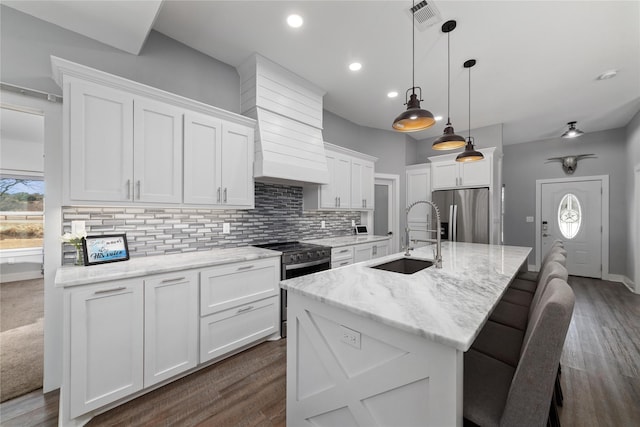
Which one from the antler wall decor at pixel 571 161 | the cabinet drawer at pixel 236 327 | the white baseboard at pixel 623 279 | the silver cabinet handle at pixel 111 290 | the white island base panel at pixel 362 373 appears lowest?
the white baseboard at pixel 623 279

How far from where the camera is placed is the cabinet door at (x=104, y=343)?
155 cm

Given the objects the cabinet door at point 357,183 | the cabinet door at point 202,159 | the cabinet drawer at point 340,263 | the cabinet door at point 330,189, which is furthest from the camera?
the cabinet door at point 357,183

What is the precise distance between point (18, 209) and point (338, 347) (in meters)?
2.48

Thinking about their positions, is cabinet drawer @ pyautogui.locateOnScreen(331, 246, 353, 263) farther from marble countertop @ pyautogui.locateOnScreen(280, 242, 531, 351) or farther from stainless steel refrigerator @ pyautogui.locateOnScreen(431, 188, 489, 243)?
stainless steel refrigerator @ pyautogui.locateOnScreen(431, 188, 489, 243)

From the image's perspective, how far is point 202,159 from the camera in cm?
241

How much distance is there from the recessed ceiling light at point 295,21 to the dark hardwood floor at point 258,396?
3.04m

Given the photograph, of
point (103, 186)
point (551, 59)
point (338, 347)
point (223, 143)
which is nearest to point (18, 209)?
point (103, 186)

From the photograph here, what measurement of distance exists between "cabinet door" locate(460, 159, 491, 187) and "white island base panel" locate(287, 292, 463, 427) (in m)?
4.27

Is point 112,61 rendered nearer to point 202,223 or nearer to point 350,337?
point 202,223

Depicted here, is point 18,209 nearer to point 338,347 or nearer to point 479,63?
point 338,347

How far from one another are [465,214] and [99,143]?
16.3ft

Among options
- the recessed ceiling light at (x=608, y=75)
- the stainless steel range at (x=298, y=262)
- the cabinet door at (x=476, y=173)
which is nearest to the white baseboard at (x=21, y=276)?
the stainless steel range at (x=298, y=262)

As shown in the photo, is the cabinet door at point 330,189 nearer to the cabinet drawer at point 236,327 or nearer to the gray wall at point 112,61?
the gray wall at point 112,61

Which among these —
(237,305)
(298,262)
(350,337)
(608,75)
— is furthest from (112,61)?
(608,75)
